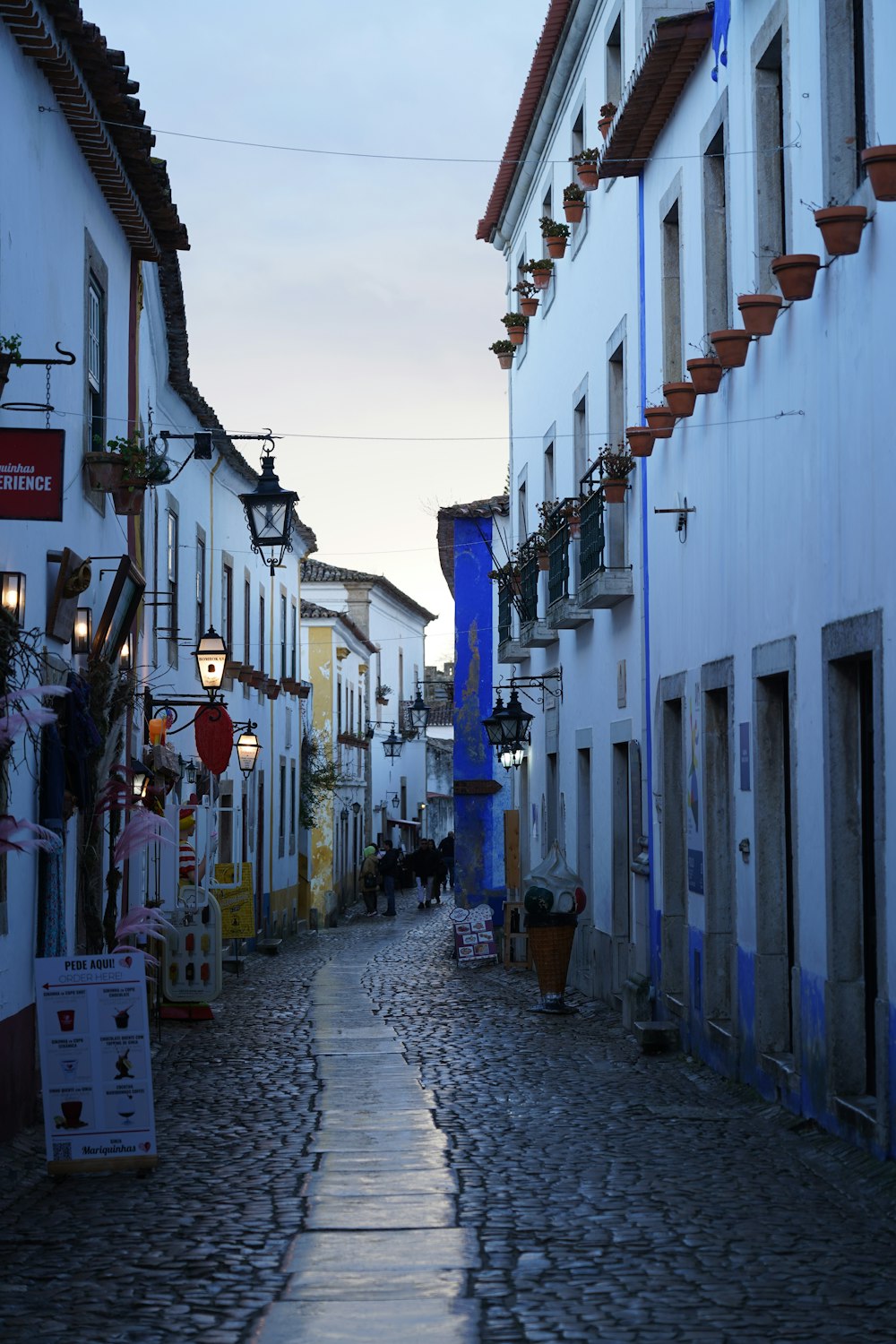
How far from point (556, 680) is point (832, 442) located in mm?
11776

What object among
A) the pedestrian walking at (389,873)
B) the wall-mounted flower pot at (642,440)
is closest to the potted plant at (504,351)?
the wall-mounted flower pot at (642,440)

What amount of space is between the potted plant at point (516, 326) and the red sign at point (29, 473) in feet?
51.2

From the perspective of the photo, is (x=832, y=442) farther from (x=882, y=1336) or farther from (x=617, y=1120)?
(x=882, y=1336)

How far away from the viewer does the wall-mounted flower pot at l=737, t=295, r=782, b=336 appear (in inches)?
399

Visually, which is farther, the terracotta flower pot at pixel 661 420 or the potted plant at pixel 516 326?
the potted plant at pixel 516 326

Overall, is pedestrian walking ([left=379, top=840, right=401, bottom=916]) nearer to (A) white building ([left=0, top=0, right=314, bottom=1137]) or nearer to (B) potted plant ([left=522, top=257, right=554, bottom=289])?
(B) potted plant ([left=522, top=257, right=554, bottom=289])

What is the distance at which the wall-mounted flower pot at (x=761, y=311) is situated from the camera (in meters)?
10.1

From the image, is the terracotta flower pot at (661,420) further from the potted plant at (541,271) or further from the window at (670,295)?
the potted plant at (541,271)

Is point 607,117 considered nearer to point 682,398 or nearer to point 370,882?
point 682,398

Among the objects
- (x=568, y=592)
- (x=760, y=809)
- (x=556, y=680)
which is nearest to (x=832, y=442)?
(x=760, y=809)

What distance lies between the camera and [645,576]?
1530 centimetres

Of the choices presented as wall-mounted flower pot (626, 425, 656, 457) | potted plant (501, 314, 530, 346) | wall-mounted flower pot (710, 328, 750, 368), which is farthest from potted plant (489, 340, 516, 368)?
wall-mounted flower pot (710, 328, 750, 368)

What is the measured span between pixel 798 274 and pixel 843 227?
68 centimetres

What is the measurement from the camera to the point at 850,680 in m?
9.52
